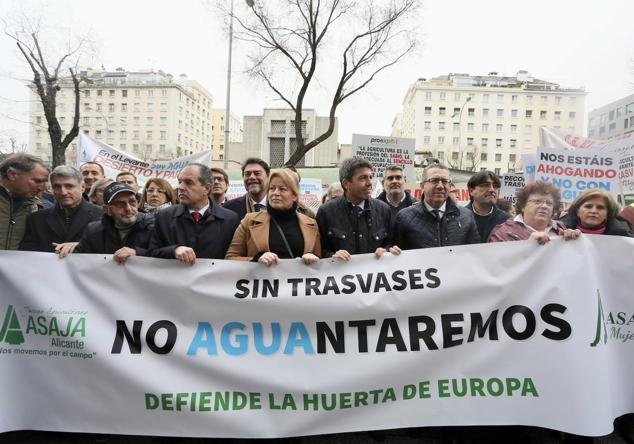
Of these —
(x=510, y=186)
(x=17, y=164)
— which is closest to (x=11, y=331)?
(x=17, y=164)

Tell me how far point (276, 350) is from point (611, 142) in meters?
5.59

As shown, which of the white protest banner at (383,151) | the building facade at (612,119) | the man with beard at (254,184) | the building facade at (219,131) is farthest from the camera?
the building facade at (219,131)

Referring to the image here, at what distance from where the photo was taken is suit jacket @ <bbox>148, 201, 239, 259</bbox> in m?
3.11

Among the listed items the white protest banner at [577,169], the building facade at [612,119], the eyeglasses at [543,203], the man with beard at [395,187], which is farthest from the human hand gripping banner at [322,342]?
the building facade at [612,119]

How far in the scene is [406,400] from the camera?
107 inches

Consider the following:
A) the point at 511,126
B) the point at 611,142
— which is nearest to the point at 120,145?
the point at 511,126

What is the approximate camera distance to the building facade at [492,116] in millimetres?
91500

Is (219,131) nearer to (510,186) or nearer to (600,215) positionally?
(510,186)

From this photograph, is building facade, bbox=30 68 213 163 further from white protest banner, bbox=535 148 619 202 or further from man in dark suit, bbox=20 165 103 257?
man in dark suit, bbox=20 165 103 257

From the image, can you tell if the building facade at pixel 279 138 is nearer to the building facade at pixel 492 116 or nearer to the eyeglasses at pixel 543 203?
the eyeglasses at pixel 543 203

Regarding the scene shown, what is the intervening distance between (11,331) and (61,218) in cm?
89

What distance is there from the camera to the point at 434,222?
331 cm

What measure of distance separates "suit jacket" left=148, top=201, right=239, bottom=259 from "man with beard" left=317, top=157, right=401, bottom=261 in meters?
0.71

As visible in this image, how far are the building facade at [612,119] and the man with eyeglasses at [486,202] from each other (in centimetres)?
8153
